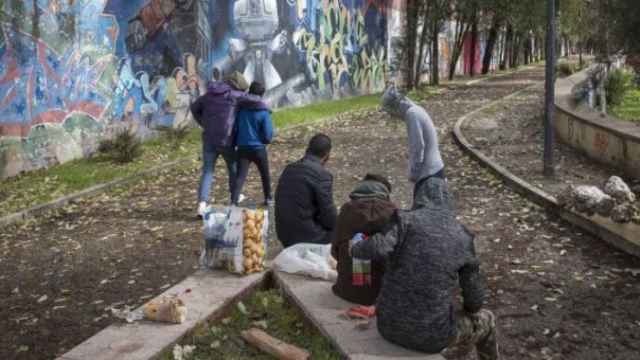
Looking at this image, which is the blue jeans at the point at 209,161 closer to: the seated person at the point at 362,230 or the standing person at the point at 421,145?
the standing person at the point at 421,145

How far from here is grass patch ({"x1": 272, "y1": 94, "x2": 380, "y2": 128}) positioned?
1920cm

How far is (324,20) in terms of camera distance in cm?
2592

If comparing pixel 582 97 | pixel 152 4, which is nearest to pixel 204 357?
pixel 152 4

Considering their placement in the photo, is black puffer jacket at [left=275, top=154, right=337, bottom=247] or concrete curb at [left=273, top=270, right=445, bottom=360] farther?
black puffer jacket at [left=275, top=154, right=337, bottom=247]

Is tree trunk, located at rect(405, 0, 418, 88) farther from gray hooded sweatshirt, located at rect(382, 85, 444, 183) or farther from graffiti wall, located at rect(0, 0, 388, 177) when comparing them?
gray hooded sweatshirt, located at rect(382, 85, 444, 183)

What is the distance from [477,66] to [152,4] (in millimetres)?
42316

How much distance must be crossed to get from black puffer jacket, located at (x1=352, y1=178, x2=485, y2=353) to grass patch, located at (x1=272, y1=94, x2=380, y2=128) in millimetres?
14021

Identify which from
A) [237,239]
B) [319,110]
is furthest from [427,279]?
[319,110]

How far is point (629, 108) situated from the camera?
59.5 feet

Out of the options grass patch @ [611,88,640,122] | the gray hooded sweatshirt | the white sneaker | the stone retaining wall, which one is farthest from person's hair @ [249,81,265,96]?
grass patch @ [611,88,640,122]

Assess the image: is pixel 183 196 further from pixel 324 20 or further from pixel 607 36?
pixel 324 20

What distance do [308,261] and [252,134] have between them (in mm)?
3229

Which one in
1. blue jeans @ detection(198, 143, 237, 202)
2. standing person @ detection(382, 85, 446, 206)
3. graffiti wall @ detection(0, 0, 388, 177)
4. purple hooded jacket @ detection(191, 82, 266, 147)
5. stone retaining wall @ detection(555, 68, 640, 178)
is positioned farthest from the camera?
graffiti wall @ detection(0, 0, 388, 177)

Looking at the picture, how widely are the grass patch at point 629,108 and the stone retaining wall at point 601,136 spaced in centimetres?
189
